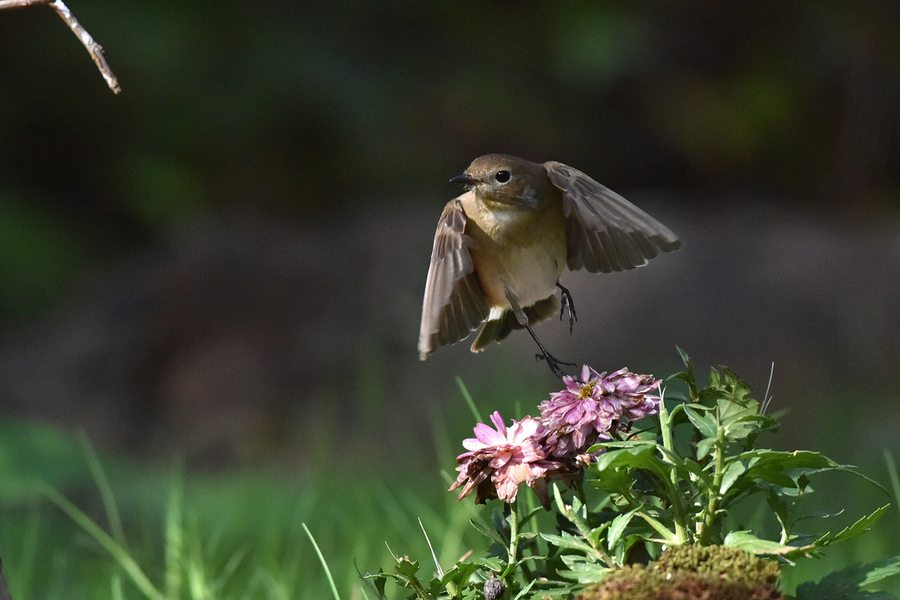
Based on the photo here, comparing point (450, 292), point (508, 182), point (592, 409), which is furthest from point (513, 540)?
point (508, 182)

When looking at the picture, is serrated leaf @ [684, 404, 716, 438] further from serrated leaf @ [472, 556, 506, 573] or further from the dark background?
the dark background

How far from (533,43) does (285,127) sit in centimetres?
143

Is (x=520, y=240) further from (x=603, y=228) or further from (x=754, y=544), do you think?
(x=754, y=544)

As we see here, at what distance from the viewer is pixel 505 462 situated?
110 cm

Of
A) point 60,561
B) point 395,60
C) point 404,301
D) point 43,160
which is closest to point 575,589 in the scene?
point 60,561

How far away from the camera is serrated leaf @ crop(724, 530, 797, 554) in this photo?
0.94m

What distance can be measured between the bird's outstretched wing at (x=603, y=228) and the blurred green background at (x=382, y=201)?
7.15 feet

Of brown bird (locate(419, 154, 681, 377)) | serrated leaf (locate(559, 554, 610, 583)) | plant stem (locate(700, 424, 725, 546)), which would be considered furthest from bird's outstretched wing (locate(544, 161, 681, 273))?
serrated leaf (locate(559, 554, 610, 583))

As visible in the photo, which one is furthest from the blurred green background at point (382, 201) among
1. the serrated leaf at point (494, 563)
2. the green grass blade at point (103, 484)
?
the serrated leaf at point (494, 563)

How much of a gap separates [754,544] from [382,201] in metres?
4.69

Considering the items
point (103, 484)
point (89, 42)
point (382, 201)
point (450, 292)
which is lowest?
point (103, 484)

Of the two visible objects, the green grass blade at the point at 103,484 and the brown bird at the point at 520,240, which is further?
the green grass blade at the point at 103,484

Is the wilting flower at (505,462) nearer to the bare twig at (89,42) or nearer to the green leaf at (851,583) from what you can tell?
the green leaf at (851,583)

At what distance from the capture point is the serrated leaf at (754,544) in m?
0.94
